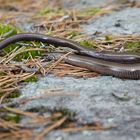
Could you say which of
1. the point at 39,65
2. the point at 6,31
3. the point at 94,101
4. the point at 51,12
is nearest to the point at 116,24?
the point at 51,12

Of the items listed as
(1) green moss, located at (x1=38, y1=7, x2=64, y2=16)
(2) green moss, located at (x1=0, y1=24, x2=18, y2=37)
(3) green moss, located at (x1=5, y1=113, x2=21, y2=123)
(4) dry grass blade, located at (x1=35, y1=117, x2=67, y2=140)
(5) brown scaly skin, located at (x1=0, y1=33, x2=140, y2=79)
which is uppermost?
(1) green moss, located at (x1=38, y1=7, x2=64, y2=16)

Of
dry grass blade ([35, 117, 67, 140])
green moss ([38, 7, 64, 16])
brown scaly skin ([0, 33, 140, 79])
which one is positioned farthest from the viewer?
green moss ([38, 7, 64, 16])

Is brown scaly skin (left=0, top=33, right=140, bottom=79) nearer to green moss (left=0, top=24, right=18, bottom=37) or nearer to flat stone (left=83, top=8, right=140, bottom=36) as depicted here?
green moss (left=0, top=24, right=18, bottom=37)

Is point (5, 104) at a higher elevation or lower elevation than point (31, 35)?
lower

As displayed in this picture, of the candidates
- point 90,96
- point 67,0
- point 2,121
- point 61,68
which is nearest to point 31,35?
point 61,68

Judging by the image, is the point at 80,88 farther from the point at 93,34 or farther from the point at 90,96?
the point at 93,34

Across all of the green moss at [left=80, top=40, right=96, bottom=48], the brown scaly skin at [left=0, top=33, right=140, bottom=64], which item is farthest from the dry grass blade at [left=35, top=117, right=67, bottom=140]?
the green moss at [left=80, top=40, right=96, bottom=48]

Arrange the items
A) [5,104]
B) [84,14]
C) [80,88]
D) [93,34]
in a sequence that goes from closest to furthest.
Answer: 1. [5,104]
2. [80,88]
3. [93,34]
4. [84,14]

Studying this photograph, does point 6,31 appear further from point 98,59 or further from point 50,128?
point 50,128

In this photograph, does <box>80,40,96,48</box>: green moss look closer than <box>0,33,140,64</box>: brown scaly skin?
No

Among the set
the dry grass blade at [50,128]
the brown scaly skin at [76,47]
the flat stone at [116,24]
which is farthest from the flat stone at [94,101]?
the flat stone at [116,24]

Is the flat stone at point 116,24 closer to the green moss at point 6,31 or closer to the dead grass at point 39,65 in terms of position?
the dead grass at point 39,65
